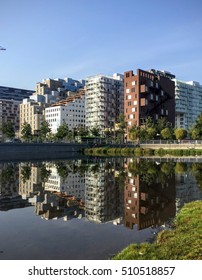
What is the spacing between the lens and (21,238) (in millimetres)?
13414

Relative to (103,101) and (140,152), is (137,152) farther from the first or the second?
(103,101)

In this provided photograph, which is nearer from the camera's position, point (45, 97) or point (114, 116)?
point (114, 116)

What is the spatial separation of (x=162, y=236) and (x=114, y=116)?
15623cm

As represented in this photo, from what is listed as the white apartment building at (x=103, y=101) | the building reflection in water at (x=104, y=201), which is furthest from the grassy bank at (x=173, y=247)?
the white apartment building at (x=103, y=101)

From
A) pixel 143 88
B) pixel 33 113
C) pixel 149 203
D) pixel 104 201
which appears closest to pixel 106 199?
pixel 104 201

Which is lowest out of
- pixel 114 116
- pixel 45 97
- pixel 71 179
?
pixel 71 179

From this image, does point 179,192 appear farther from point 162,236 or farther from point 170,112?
point 170,112

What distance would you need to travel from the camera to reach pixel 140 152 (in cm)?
9075

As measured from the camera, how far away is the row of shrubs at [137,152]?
3142 inches

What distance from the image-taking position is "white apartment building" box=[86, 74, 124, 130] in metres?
162

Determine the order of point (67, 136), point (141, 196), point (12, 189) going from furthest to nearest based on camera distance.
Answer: point (67, 136)
point (12, 189)
point (141, 196)

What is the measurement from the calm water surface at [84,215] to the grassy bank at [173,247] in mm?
1162

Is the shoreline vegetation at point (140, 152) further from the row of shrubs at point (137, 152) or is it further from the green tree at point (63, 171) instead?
the green tree at point (63, 171)
